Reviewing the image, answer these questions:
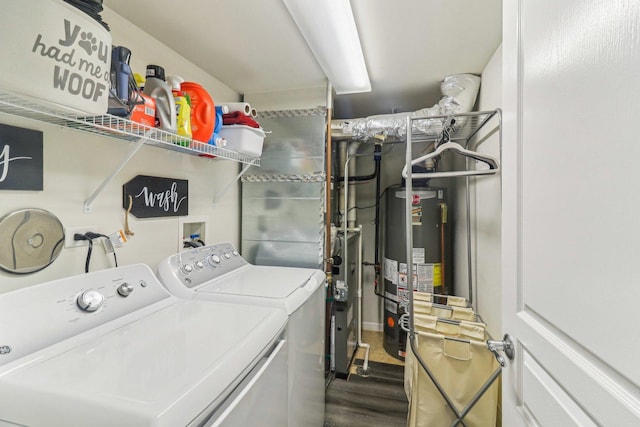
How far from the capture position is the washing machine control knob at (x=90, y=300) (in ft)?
3.19

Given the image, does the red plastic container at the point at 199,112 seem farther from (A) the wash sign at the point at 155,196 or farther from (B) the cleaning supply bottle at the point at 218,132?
(A) the wash sign at the point at 155,196

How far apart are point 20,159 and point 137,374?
34.5 inches

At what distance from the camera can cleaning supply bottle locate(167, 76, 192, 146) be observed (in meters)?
1.27

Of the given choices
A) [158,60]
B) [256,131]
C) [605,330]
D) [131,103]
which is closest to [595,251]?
[605,330]

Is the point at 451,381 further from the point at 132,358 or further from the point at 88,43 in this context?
the point at 88,43

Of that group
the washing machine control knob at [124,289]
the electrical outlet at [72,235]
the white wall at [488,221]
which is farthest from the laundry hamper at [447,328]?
the electrical outlet at [72,235]

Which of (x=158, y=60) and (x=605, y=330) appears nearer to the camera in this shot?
(x=605, y=330)

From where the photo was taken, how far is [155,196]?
5.06 feet

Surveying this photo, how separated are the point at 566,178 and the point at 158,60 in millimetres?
1935

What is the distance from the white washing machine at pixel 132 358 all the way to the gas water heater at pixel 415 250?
1753mm

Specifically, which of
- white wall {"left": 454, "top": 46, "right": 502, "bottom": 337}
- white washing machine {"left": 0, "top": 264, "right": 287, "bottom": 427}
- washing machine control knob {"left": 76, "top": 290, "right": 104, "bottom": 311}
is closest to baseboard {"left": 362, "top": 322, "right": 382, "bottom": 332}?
white wall {"left": 454, "top": 46, "right": 502, "bottom": 337}

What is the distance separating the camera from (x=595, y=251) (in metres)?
0.53

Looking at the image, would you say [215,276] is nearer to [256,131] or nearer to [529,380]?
[256,131]

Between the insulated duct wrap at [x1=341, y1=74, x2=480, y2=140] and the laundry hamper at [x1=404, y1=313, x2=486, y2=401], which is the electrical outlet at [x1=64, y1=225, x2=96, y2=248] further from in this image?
the insulated duct wrap at [x1=341, y1=74, x2=480, y2=140]
